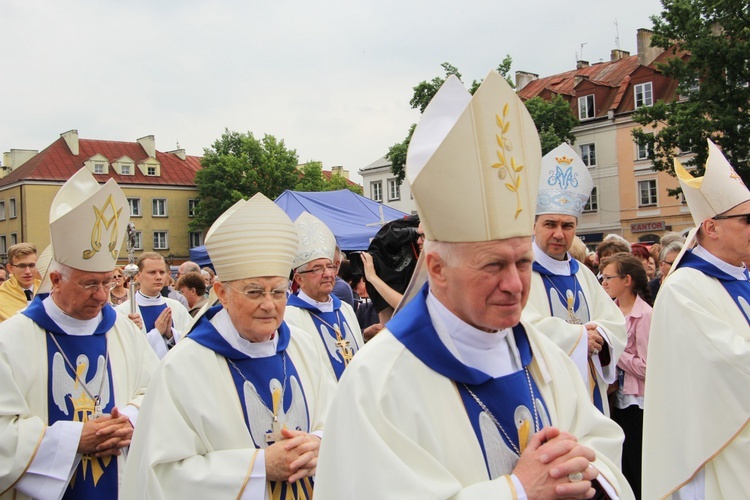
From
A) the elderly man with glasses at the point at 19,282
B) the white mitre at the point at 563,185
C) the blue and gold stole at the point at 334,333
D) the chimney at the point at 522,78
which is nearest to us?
the white mitre at the point at 563,185

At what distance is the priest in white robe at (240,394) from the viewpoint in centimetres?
362

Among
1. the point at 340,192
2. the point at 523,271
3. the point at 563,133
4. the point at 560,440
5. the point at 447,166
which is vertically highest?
the point at 563,133

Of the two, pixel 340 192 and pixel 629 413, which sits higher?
pixel 340 192

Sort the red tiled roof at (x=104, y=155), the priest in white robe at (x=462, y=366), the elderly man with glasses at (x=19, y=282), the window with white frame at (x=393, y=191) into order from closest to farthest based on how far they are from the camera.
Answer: the priest in white robe at (x=462, y=366), the elderly man with glasses at (x=19, y=282), the window with white frame at (x=393, y=191), the red tiled roof at (x=104, y=155)

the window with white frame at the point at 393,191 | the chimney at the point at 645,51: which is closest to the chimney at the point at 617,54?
the chimney at the point at 645,51

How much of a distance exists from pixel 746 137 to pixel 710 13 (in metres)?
4.48

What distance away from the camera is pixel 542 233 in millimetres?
5789

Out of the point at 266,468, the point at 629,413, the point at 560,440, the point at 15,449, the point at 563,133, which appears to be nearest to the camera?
the point at 560,440

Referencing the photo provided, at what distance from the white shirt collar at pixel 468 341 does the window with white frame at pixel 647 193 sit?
40.5 meters

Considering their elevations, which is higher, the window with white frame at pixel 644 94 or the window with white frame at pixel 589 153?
the window with white frame at pixel 644 94

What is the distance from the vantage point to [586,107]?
141 ft

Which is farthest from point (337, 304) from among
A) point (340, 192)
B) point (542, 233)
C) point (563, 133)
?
point (563, 133)

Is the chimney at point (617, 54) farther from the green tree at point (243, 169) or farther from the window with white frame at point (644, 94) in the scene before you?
the green tree at point (243, 169)

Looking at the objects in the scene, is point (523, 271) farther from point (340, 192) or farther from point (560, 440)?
point (340, 192)
